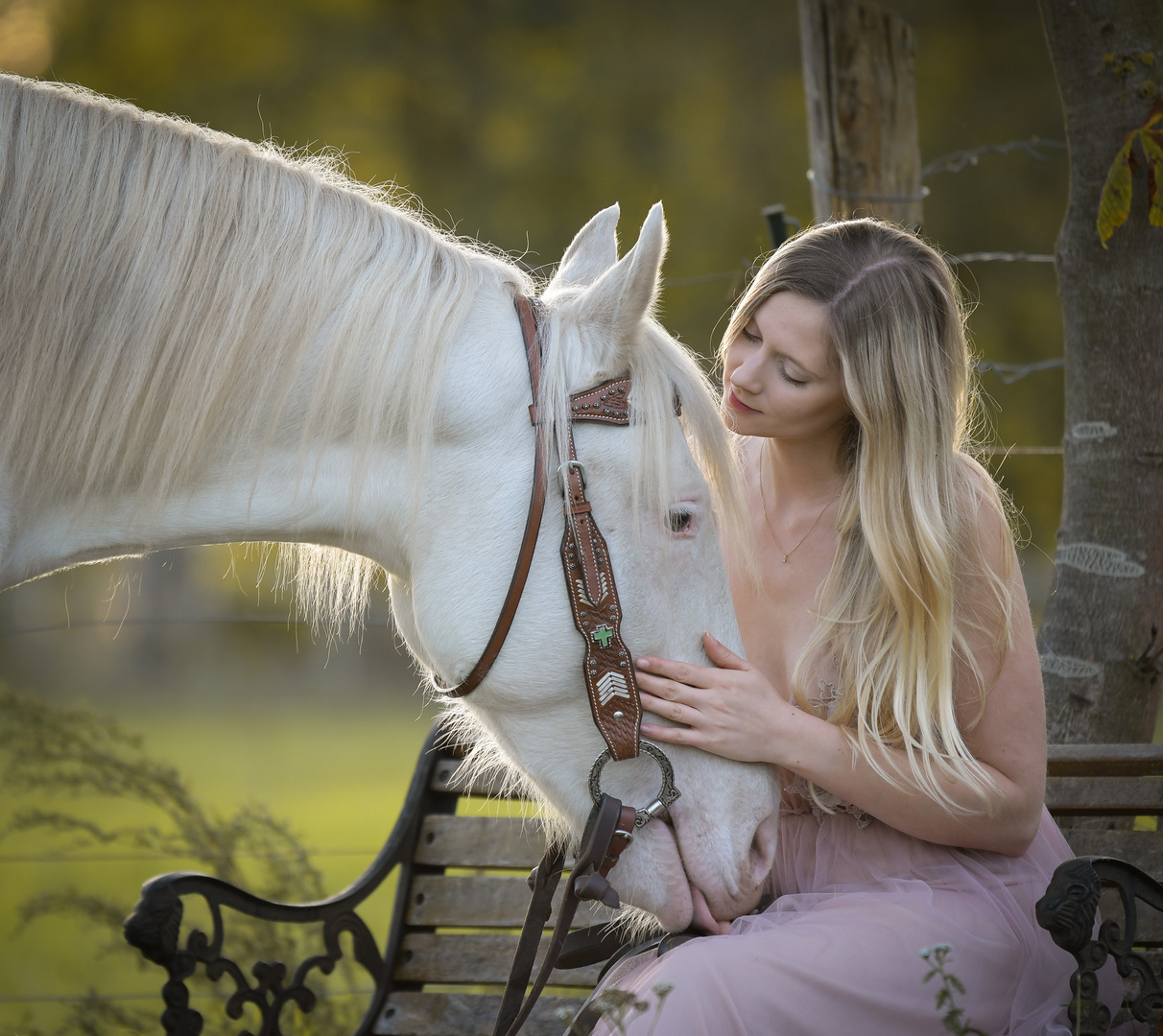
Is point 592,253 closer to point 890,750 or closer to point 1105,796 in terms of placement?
point 890,750

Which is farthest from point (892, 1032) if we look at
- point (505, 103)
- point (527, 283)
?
point (505, 103)

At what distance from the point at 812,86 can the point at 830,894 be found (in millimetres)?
2255

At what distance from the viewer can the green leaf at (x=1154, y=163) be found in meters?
1.84

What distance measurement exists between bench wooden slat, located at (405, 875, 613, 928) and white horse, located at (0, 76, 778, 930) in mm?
741

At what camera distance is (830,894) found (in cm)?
142

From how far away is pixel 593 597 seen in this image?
1250 mm

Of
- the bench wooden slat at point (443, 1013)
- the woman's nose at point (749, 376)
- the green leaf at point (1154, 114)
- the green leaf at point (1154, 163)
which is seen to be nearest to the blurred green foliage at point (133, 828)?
the bench wooden slat at point (443, 1013)

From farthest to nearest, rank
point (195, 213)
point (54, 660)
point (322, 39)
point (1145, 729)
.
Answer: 1. point (322, 39)
2. point (54, 660)
3. point (1145, 729)
4. point (195, 213)

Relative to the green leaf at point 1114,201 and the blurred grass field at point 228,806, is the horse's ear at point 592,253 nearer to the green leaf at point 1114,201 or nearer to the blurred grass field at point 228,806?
the green leaf at point 1114,201

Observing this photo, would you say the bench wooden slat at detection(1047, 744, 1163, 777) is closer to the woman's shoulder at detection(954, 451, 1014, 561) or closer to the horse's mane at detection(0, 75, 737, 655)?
the woman's shoulder at detection(954, 451, 1014, 561)

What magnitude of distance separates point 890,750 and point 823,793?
16 centimetres

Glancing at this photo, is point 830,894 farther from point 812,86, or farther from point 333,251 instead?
point 812,86

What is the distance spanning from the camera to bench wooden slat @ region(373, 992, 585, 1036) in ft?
6.43

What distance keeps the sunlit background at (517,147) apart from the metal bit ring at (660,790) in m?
5.17
